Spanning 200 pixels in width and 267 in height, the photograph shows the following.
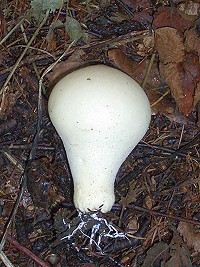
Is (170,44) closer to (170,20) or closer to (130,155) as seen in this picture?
(170,20)

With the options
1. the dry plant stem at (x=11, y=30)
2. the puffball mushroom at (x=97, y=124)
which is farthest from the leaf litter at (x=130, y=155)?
the puffball mushroom at (x=97, y=124)

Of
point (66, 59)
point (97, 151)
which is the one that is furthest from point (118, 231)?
point (66, 59)

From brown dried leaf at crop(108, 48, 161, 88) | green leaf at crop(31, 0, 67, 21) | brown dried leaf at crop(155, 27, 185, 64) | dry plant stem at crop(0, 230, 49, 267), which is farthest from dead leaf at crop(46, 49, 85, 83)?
dry plant stem at crop(0, 230, 49, 267)

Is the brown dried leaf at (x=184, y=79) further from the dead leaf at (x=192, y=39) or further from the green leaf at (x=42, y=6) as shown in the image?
the green leaf at (x=42, y=6)

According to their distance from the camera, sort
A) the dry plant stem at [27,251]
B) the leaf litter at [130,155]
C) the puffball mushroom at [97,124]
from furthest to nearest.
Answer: the leaf litter at [130,155], the dry plant stem at [27,251], the puffball mushroom at [97,124]

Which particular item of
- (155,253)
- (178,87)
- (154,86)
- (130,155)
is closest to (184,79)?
(178,87)

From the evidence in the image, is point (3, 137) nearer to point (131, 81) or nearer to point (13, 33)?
A: point (13, 33)

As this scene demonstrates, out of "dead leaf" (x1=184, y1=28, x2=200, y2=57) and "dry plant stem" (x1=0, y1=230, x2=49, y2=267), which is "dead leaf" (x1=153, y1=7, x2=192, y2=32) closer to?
"dead leaf" (x1=184, y1=28, x2=200, y2=57)
